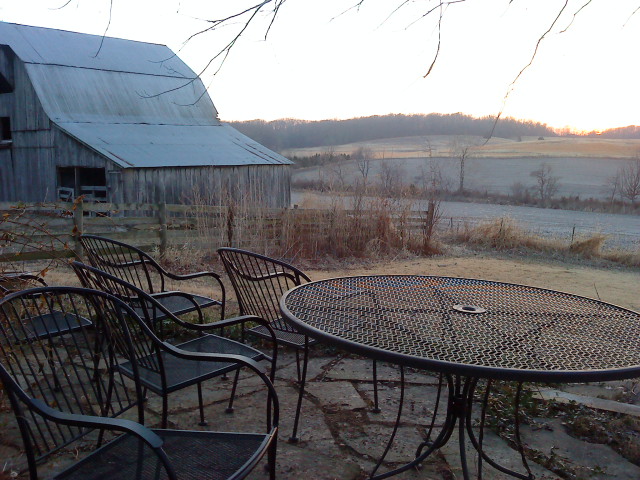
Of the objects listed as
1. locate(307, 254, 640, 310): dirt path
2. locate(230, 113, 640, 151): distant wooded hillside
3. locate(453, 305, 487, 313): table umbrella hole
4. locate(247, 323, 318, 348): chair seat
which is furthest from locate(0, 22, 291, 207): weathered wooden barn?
locate(230, 113, 640, 151): distant wooded hillside

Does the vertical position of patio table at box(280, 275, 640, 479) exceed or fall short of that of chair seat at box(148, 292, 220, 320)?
it exceeds it

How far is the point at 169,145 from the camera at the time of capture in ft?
53.8

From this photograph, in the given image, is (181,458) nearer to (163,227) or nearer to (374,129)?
(163,227)

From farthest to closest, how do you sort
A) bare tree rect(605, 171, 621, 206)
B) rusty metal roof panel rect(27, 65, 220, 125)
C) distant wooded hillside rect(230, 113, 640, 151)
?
distant wooded hillside rect(230, 113, 640, 151), bare tree rect(605, 171, 621, 206), rusty metal roof panel rect(27, 65, 220, 125)

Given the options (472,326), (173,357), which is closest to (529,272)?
(472,326)

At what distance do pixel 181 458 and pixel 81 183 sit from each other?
18.2m

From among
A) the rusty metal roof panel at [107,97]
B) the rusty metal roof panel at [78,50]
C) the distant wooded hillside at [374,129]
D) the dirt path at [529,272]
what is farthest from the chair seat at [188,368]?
the distant wooded hillside at [374,129]

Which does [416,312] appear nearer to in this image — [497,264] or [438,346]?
[438,346]

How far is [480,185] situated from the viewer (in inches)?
1495

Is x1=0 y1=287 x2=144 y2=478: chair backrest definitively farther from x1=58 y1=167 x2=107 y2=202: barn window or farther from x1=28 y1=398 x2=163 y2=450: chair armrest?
x1=58 y1=167 x2=107 y2=202: barn window

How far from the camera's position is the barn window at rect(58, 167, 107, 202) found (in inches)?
606

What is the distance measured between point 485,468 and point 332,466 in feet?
2.08

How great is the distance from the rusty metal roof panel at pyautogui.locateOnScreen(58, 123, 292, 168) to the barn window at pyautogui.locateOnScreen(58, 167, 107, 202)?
1.20 m

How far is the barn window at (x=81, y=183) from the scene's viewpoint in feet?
50.5
